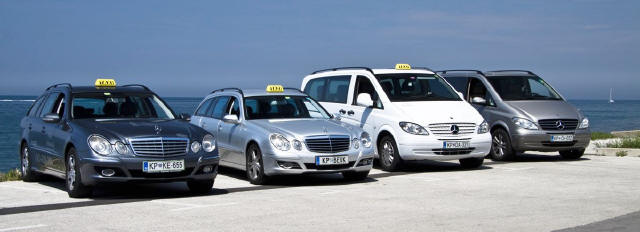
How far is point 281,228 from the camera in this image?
8.94 m

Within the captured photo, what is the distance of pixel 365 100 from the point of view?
1636 cm

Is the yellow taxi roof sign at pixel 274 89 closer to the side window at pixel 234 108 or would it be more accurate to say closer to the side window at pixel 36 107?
the side window at pixel 234 108

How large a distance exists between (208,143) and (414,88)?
5898 mm

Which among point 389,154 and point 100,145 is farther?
point 389,154

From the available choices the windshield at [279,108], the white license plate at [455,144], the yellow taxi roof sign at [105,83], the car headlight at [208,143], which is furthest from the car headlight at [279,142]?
the white license plate at [455,144]

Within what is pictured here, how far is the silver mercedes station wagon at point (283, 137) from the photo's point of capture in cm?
1334

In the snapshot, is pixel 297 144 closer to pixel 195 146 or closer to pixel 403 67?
pixel 195 146

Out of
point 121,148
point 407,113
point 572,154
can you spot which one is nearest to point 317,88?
point 407,113

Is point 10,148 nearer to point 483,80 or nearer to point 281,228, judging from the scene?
point 483,80

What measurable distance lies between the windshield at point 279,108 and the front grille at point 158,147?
9.15 ft

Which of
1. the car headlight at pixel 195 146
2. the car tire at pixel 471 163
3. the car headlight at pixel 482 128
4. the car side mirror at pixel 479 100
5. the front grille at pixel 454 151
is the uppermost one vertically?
the car headlight at pixel 195 146

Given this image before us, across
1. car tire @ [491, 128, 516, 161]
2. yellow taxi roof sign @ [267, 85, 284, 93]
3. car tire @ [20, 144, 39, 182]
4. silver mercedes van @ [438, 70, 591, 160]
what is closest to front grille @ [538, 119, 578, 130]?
silver mercedes van @ [438, 70, 591, 160]

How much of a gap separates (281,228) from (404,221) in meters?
1.33

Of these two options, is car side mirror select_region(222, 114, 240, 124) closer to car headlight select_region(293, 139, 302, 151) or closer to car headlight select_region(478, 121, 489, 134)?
car headlight select_region(293, 139, 302, 151)
